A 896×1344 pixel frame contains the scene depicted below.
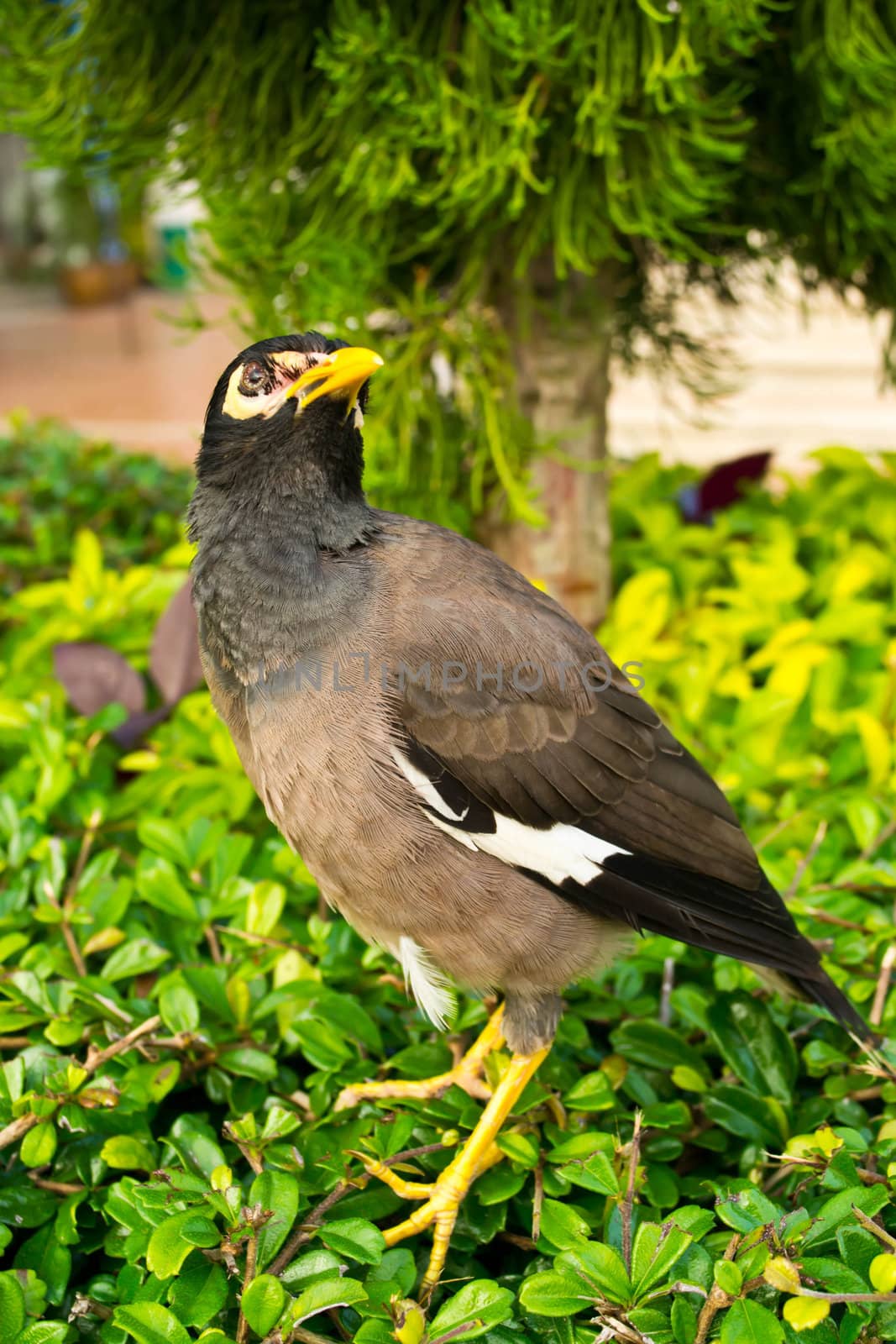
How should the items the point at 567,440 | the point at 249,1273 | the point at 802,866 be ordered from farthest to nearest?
the point at 567,440
the point at 802,866
the point at 249,1273

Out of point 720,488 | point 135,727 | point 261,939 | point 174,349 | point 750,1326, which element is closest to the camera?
point 750,1326

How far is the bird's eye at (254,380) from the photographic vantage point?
4.81 ft

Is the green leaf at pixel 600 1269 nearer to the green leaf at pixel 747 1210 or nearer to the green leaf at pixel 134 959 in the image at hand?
the green leaf at pixel 747 1210

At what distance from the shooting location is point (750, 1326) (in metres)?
1.15

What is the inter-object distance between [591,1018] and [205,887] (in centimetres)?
70

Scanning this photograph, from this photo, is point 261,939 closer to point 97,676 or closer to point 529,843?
point 529,843

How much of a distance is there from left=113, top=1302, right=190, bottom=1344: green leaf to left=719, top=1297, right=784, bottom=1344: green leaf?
0.56 m

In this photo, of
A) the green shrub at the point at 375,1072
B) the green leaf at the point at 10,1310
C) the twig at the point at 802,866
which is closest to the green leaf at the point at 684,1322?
the green shrub at the point at 375,1072

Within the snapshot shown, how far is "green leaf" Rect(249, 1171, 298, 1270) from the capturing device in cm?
128

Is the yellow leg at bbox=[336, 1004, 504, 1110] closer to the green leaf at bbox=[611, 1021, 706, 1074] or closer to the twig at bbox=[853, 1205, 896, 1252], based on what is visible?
the green leaf at bbox=[611, 1021, 706, 1074]

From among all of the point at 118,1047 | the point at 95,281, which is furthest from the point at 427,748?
the point at 95,281

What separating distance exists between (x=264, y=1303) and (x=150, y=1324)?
0.41 feet

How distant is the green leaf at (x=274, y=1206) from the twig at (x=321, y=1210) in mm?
12

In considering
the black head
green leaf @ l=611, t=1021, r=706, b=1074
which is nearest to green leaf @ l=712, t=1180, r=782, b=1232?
green leaf @ l=611, t=1021, r=706, b=1074
